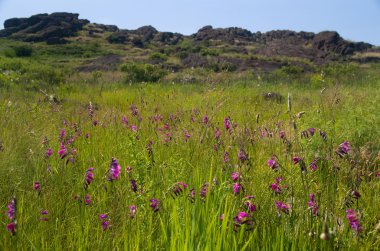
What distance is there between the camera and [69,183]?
7.57 feet

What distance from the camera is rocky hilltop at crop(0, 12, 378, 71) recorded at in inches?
1258

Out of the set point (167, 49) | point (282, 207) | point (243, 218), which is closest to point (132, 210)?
point (243, 218)

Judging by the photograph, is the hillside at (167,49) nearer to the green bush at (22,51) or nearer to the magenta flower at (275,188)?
the green bush at (22,51)


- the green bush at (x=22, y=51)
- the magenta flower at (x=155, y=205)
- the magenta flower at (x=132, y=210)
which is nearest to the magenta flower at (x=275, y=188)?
the magenta flower at (x=155, y=205)

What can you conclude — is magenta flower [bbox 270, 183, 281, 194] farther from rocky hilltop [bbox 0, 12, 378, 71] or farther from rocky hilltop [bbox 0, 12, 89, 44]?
rocky hilltop [bbox 0, 12, 89, 44]

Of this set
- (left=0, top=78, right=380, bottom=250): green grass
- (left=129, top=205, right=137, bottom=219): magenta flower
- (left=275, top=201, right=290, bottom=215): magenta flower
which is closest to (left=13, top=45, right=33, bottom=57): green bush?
(left=0, top=78, right=380, bottom=250): green grass

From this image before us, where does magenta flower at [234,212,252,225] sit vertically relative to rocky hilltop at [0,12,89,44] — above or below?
below

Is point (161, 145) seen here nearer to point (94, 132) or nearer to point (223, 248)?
point (94, 132)

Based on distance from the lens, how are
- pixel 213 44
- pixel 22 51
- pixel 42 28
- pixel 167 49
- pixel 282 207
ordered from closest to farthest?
pixel 282 207 → pixel 22 51 → pixel 167 49 → pixel 213 44 → pixel 42 28

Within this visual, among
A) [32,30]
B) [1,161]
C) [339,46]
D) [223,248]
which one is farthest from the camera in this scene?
[32,30]

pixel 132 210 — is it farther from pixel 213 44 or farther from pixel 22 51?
pixel 213 44

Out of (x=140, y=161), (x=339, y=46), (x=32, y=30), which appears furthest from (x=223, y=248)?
(x=32, y=30)

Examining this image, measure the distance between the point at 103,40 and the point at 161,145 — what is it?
69.3 metres

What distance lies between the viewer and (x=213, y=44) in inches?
2506
